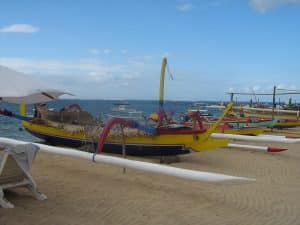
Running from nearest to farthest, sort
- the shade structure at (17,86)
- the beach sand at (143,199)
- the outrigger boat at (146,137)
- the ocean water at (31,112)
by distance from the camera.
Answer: the shade structure at (17,86), the beach sand at (143,199), the outrigger boat at (146,137), the ocean water at (31,112)

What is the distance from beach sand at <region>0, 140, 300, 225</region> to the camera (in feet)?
15.8

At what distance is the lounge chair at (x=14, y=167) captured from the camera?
4844 mm

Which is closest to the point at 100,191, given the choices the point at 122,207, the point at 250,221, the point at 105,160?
the point at 105,160

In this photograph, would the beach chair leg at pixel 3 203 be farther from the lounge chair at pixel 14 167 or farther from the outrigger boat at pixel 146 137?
the outrigger boat at pixel 146 137

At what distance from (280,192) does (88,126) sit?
571 cm

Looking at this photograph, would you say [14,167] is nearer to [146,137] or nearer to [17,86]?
[17,86]

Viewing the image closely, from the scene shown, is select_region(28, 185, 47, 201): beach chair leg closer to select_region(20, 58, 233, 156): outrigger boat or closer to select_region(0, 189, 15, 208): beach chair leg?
select_region(0, 189, 15, 208): beach chair leg

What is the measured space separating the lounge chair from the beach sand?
299 millimetres

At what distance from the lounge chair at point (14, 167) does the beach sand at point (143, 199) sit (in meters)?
0.30

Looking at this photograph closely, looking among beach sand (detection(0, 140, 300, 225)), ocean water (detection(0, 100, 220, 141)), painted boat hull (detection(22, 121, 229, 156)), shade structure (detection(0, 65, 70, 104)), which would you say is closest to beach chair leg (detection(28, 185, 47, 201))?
beach sand (detection(0, 140, 300, 225))

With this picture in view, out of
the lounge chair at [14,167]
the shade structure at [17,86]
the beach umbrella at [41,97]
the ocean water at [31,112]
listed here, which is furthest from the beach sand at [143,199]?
the ocean water at [31,112]

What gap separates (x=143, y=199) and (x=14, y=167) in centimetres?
208

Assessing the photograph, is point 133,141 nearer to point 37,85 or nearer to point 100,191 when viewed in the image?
point 100,191

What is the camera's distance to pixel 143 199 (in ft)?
18.9
